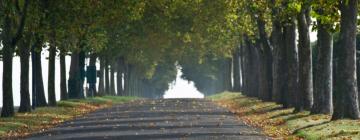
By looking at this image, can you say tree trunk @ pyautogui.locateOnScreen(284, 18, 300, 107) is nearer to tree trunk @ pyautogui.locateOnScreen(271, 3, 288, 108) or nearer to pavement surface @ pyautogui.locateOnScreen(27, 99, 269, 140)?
tree trunk @ pyautogui.locateOnScreen(271, 3, 288, 108)

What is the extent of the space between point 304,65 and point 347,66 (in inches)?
379

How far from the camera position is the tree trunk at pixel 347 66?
36.9 metres

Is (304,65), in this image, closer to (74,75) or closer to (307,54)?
(307,54)

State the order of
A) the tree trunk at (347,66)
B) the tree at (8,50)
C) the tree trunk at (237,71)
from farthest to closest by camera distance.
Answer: the tree trunk at (237,71) → the tree at (8,50) → the tree trunk at (347,66)

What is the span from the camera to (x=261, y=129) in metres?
36.5

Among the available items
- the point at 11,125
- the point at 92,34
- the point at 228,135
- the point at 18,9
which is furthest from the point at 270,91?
the point at 228,135

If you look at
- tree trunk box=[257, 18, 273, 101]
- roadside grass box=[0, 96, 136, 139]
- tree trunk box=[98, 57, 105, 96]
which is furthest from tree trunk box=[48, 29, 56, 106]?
tree trunk box=[98, 57, 105, 96]

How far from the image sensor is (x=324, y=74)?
141ft

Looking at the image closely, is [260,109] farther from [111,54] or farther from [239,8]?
[111,54]

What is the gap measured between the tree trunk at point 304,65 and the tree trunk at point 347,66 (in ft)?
28.4

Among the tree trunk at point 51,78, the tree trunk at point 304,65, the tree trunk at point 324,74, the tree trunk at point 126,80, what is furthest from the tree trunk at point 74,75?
the tree trunk at point 126,80

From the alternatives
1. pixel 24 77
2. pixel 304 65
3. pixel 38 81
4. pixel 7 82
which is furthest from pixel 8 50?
pixel 304 65

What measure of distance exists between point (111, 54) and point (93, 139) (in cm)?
6545

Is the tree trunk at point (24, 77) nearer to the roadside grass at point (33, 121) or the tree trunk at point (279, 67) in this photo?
the roadside grass at point (33, 121)
